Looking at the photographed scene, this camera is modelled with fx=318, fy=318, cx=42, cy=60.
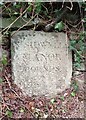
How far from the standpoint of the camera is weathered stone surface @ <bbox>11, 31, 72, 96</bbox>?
2090 millimetres

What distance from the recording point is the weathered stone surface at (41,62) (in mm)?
2090

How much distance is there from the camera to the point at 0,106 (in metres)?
2.03

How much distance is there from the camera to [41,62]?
2105mm

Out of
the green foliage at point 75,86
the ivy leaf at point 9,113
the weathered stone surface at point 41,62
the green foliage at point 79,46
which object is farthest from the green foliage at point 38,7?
the ivy leaf at point 9,113

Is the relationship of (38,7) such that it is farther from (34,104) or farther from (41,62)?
(34,104)

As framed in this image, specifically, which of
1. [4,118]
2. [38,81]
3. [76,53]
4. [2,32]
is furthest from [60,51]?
[4,118]

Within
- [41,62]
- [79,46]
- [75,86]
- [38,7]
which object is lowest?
[75,86]

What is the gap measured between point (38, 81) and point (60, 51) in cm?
25

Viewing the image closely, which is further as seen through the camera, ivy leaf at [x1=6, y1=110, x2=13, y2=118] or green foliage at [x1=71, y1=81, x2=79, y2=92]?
green foliage at [x1=71, y1=81, x2=79, y2=92]

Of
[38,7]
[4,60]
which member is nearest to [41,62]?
[4,60]

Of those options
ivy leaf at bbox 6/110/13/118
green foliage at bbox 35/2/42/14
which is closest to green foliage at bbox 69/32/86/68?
green foliage at bbox 35/2/42/14

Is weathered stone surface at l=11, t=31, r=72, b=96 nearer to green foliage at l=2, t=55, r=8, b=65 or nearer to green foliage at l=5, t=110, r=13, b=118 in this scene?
green foliage at l=2, t=55, r=8, b=65

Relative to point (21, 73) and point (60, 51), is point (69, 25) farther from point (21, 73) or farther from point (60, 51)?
point (21, 73)

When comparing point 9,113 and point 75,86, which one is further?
point 75,86
